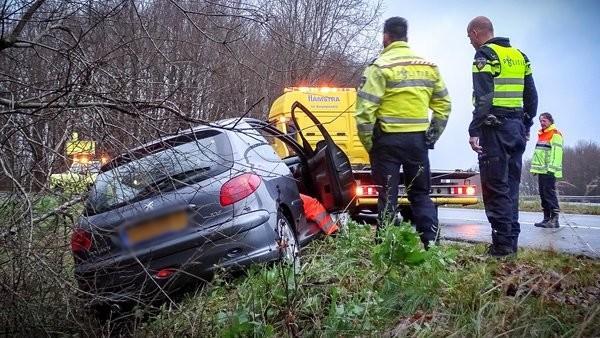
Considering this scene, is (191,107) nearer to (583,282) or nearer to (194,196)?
(194,196)

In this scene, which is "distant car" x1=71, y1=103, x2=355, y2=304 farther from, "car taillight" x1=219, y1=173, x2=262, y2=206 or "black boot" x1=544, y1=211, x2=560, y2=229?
"black boot" x1=544, y1=211, x2=560, y2=229

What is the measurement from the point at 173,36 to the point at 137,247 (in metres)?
3.14

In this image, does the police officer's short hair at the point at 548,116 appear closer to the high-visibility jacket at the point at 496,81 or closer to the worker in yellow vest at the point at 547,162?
the worker in yellow vest at the point at 547,162

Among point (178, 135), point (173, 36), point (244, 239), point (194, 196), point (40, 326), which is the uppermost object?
point (173, 36)

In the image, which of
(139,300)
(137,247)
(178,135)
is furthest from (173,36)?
(137,247)

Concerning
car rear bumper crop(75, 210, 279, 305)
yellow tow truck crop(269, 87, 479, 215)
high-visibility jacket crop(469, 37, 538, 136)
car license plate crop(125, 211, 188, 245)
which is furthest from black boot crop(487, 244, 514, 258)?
car license plate crop(125, 211, 188, 245)

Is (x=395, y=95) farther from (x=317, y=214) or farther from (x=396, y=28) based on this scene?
(x=317, y=214)

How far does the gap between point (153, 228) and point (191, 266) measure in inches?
109

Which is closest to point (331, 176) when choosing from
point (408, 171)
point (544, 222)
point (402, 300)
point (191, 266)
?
point (408, 171)

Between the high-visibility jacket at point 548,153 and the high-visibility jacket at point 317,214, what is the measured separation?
5.25 meters

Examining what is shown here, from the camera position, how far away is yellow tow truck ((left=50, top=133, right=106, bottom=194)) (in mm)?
2850

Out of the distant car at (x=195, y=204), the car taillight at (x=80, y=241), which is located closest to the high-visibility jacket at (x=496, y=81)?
the distant car at (x=195, y=204)

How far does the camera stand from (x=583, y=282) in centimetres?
264

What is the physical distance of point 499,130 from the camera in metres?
4.27
